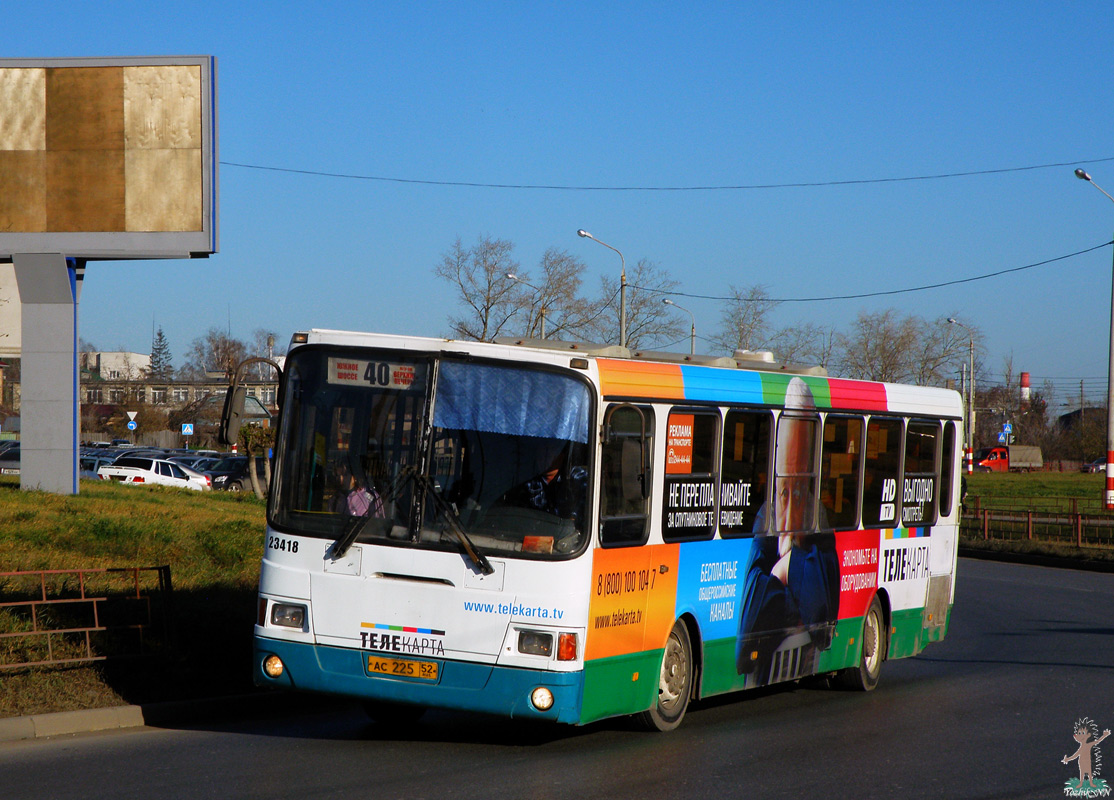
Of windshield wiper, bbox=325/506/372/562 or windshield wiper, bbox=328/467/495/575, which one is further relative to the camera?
windshield wiper, bbox=325/506/372/562

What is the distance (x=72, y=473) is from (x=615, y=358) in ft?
59.1

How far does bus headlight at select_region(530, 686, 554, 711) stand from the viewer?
7727mm

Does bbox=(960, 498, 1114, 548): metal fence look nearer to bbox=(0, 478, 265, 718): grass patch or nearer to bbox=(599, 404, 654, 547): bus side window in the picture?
bbox=(0, 478, 265, 718): grass patch

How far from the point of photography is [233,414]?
839cm

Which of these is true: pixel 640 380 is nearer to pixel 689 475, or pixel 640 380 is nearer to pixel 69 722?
pixel 689 475

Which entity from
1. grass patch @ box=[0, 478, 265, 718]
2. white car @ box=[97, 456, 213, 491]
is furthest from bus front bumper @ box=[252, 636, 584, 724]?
white car @ box=[97, 456, 213, 491]

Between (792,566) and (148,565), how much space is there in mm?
8316

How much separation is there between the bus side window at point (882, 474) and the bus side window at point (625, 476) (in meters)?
3.79

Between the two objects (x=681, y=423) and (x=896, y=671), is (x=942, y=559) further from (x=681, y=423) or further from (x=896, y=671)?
(x=681, y=423)

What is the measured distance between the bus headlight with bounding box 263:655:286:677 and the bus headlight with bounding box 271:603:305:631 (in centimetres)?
22

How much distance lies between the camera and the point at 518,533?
314 inches

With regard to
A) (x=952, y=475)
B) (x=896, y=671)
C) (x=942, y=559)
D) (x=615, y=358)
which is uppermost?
(x=615, y=358)

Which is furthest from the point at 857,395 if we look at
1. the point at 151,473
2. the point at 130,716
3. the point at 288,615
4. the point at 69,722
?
the point at 151,473

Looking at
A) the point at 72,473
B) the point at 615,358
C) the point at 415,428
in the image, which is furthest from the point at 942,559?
the point at 72,473
